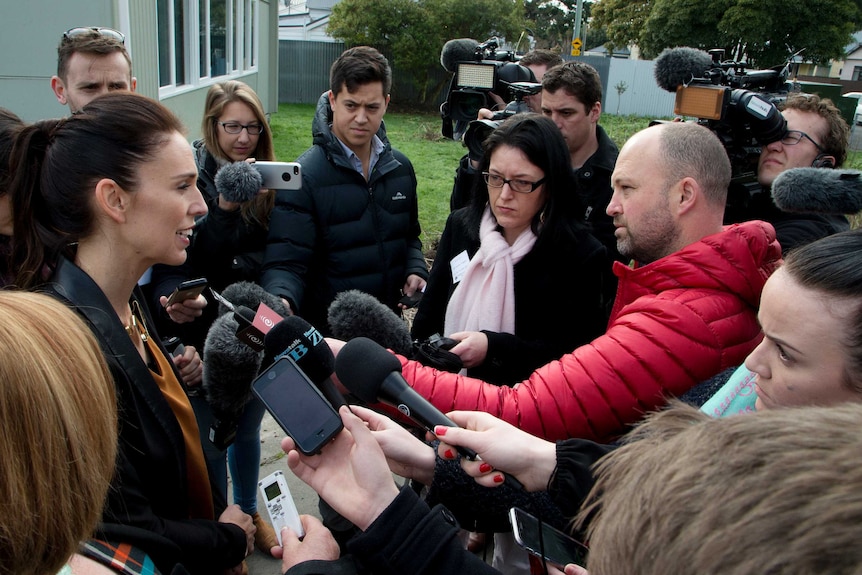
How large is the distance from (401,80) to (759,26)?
12418 mm

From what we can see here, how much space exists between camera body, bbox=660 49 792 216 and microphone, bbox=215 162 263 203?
210 cm

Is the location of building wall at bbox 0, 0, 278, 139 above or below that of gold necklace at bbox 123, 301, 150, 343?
above

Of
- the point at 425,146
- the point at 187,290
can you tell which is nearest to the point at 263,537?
the point at 187,290

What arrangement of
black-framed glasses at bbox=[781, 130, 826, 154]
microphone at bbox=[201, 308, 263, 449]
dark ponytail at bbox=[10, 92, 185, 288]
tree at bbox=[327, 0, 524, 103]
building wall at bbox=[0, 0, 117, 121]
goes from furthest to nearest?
1. tree at bbox=[327, 0, 524, 103]
2. building wall at bbox=[0, 0, 117, 121]
3. black-framed glasses at bbox=[781, 130, 826, 154]
4. microphone at bbox=[201, 308, 263, 449]
5. dark ponytail at bbox=[10, 92, 185, 288]

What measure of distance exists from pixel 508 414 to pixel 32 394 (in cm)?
117

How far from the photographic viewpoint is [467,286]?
2469 millimetres

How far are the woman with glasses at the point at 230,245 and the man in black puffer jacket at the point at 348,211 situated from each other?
0.11 m

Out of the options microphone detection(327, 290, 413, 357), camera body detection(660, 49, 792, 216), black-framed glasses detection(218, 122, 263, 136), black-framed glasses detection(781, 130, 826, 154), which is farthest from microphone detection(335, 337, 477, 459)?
black-framed glasses detection(781, 130, 826, 154)

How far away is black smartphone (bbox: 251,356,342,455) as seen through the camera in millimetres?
1317

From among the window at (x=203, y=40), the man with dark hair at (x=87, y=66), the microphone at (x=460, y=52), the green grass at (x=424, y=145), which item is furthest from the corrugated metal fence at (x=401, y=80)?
the man with dark hair at (x=87, y=66)

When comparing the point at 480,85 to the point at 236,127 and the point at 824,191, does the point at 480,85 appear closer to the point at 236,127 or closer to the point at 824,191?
the point at 236,127

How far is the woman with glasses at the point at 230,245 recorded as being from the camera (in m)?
2.67

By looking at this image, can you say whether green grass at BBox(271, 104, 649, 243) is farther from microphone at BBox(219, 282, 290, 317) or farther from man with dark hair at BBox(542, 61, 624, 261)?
microphone at BBox(219, 282, 290, 317)

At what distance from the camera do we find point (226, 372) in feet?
6.75
